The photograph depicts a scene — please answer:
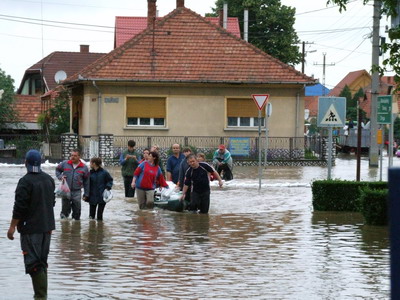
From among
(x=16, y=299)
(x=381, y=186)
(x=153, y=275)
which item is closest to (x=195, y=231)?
(x=381, y=186)

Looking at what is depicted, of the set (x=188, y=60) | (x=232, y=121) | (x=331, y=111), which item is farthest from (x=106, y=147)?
(x=331, y=111)

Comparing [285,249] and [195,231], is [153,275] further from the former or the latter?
[195,231]

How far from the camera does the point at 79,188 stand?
1908 centimetres

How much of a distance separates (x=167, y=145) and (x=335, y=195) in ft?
87.3

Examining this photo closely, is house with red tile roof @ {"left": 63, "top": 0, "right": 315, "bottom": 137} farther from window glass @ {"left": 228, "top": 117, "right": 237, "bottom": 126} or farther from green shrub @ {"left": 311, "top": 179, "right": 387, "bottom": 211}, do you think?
green shrub @ {"left": 311, "top": 179, "right": 387, "bottom": 211}

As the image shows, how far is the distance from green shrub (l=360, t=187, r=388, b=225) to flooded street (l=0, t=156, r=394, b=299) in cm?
28

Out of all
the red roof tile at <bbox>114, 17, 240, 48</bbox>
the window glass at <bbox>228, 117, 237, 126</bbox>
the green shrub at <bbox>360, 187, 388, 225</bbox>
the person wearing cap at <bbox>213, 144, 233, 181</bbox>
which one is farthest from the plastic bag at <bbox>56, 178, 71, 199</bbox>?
the red roof tile at <bbox>114, 17, 240, 48</bbox>

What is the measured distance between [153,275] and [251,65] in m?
37.8

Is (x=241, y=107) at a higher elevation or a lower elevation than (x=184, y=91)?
lower

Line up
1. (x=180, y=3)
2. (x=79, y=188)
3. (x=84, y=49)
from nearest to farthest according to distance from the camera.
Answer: (x=79, y=188) < (x=180, y=3) < (x=84, y=49)

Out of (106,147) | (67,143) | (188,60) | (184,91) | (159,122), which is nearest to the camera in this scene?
(106,147)

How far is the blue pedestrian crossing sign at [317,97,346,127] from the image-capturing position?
22609 millimetres

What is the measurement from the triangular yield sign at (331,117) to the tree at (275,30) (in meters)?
53.8

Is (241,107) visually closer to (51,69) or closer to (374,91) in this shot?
(374,91)
